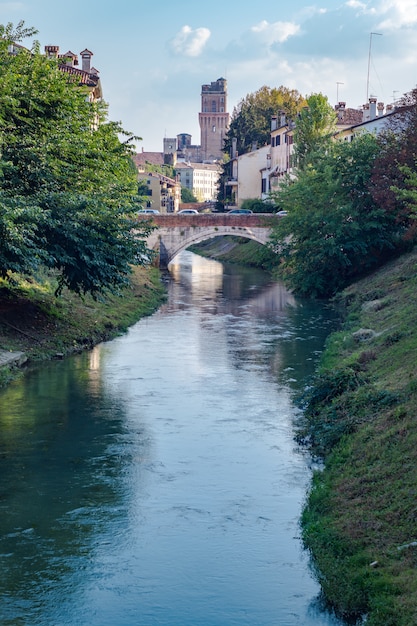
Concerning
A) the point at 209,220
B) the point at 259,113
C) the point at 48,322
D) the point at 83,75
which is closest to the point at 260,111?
the point at 259,113

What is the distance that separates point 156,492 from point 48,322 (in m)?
14.7

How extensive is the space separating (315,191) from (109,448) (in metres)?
29.8

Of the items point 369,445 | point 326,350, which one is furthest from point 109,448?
point 326,350

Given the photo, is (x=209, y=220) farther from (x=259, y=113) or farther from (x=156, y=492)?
(x=156, y=492)

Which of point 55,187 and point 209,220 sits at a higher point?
point 55,187

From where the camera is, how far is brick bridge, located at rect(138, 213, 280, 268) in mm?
61938

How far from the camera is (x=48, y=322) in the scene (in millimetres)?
30031

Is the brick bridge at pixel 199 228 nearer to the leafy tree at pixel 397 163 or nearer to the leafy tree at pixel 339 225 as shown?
the leafy tree at pixel 339 225

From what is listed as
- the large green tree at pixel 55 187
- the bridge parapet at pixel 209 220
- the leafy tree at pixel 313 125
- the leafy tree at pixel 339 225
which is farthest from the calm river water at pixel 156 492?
the leafy tree at pixel 313 125

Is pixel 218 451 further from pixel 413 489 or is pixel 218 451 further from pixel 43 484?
pixel 413 489

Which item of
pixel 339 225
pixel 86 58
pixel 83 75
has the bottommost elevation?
pixel 339 225

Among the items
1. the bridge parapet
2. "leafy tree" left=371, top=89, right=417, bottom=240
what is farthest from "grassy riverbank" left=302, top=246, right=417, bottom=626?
the bridge parapet

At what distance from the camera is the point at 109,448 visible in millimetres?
18859

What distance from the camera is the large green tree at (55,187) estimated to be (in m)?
25.7
